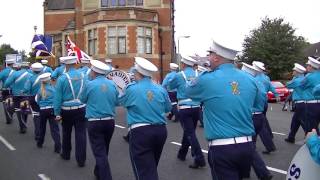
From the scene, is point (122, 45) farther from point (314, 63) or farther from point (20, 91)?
point (314, 63)

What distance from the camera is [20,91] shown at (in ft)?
50.1

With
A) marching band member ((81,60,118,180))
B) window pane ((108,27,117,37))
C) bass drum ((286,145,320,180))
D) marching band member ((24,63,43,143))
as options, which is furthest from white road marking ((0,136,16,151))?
window pane ((108,27,117,37))

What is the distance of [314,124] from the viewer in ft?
37.5

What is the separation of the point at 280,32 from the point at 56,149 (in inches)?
1683

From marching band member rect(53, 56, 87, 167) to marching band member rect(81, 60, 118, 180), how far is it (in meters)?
1.47

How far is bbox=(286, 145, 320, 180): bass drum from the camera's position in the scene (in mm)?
4391

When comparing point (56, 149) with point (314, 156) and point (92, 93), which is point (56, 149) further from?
point (314, 156)

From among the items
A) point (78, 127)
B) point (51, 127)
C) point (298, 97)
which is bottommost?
point (51, 127)

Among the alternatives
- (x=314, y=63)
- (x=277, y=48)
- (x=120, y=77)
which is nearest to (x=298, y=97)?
(x=314, y=63)

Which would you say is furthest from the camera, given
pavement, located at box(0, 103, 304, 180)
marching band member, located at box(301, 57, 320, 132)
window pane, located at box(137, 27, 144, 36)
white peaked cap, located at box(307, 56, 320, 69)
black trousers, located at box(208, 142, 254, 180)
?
window pane, located at box(137, 27, 144, 36)

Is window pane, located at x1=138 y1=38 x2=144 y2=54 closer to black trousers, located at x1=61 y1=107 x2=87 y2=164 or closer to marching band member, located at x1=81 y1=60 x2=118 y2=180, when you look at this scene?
black trousers, located at x1=61 y1=107 x2=87 y2=164

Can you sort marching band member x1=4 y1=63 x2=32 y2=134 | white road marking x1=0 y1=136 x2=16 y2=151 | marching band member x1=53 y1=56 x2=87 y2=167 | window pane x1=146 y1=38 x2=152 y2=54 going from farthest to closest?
window pane x1=146 y1=38 x2=152 y2=54, marching band member x1=4 y1=63 x2=32 y2=134, white road marking x1=0 y1=136 x2=16 y2=151, marching band member x1=53 y1=56 x2=87 y2=167

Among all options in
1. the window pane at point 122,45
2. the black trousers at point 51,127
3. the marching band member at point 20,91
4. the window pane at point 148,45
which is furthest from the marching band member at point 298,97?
the window pane at point 148,45

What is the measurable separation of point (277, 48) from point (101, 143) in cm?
4446
